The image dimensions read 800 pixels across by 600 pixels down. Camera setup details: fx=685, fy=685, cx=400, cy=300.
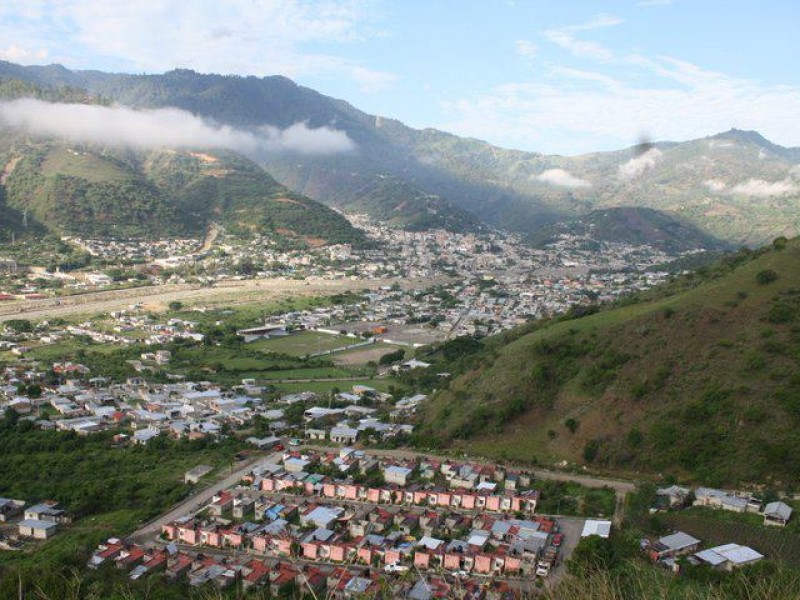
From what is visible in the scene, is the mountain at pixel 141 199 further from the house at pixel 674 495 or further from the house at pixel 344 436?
the house at pixel 674 495

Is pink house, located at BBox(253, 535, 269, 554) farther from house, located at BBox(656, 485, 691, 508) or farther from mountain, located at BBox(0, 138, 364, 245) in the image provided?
mountain, located at BBox(0, 138, 364, 245)

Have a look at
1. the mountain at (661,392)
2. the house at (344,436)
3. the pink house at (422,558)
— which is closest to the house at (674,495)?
the mountain at (661,392)

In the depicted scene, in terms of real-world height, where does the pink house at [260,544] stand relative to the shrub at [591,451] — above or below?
→ below

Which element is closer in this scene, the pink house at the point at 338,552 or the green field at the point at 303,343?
the pink house at the point at 338,552

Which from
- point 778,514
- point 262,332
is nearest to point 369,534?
point 778,514

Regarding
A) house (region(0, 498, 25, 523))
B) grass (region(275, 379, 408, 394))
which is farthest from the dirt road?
house (region(0, 498, 25, 523))

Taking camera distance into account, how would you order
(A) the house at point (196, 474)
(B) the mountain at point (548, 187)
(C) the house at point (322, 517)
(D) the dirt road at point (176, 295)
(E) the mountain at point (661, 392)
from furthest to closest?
(B) the mountain at point (548, 187) < (D) the dirt road at point (176, 295) < (A) the house at point (196, 474) < (E) the mountain at point (661, 392) < (C) the house at point (322, 517)

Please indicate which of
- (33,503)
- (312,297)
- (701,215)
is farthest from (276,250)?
(701,215)
